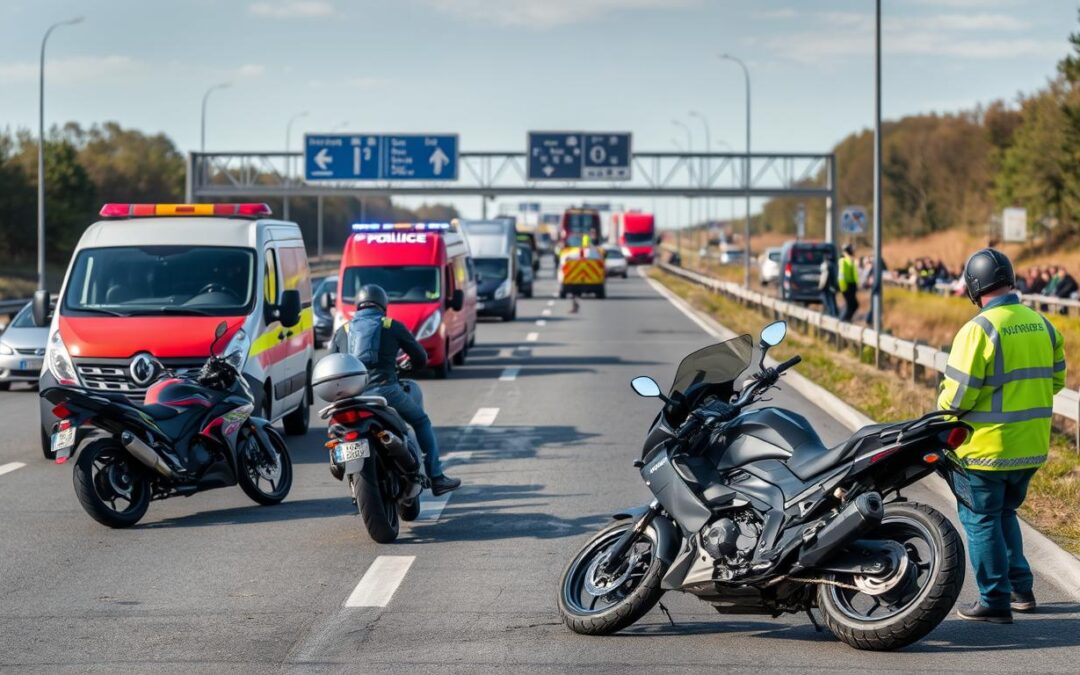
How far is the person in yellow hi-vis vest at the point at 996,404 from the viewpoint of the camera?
7.18 metres

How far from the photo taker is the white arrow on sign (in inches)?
2749

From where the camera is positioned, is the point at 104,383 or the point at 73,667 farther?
the point at 104,383

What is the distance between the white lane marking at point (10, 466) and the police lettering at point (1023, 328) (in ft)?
27.7

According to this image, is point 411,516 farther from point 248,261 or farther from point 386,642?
point 248,261

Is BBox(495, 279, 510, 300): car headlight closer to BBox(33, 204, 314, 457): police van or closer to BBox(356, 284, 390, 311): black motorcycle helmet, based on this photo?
BBox(33, 204, 314, 457): police van

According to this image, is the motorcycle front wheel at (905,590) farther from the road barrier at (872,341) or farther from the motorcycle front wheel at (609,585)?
the road barrier at (872,341)

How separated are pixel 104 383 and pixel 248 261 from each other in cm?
181

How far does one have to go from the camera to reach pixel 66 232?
74.4m

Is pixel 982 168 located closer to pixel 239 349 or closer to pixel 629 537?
pixel 239 349

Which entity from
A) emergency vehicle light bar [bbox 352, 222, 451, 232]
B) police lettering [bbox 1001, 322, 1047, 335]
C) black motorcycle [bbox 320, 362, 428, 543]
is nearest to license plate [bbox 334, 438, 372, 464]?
black motorcycle [bbox 320, 362, 428, 543]

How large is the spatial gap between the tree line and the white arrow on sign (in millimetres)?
19436

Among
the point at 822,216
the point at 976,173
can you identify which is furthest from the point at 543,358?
the point at 822,216

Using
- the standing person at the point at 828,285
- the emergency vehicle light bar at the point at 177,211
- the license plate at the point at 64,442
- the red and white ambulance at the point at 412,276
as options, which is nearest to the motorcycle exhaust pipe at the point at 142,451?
the license plate at the point at 64,442

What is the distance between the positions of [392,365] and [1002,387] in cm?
444
